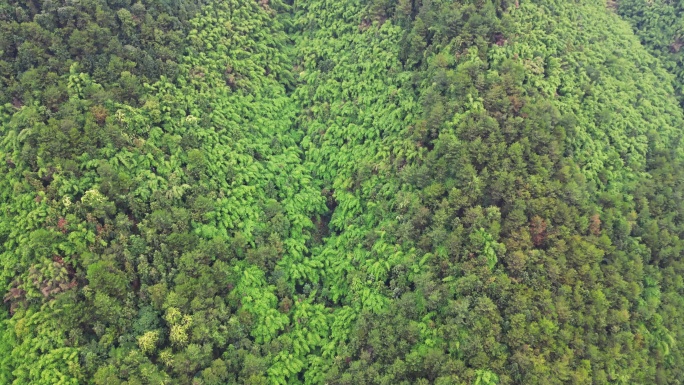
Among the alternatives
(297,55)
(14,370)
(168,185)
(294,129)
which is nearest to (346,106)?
(294,129)

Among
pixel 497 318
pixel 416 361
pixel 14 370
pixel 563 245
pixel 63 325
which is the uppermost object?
pixel 563 245

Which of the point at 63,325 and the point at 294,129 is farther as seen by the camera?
the point at 294,129

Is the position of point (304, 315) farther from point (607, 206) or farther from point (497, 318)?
point (607, 206)

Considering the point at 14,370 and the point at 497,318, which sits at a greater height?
the point at 497,318

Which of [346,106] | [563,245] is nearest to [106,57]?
[346,106]

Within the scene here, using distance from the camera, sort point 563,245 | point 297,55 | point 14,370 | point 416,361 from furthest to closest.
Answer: point 297,55 < point 563,245 < point 416,361 < point 14,370

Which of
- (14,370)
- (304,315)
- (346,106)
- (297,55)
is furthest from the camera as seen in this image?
(297,55)
